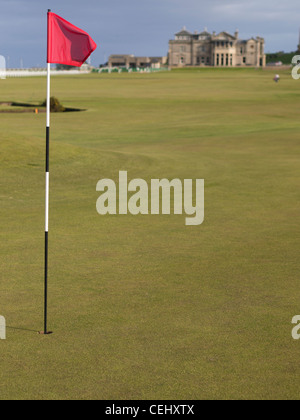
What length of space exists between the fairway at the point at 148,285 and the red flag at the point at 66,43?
3621 millimetres

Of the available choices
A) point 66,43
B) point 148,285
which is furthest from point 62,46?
point 148,285

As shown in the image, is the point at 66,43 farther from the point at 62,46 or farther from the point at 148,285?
the point at 148,285

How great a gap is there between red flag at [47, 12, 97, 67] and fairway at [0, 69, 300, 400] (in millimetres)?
3621

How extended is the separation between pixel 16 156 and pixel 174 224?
11371 mm

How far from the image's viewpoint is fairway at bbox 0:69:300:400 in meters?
7.71

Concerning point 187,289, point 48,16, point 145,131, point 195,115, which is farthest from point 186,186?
point 195,115

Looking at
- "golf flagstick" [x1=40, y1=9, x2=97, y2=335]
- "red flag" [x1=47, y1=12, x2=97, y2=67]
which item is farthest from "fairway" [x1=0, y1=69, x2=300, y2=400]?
"red flag" [x1=47, y1=12, x2=97, y2=67]

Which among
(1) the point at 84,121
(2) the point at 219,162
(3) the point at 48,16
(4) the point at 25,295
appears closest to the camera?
(3) the point at 48,16

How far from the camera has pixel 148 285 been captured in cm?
1141

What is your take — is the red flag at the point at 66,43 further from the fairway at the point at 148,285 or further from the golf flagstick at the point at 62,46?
the fairway at the point at 148,285

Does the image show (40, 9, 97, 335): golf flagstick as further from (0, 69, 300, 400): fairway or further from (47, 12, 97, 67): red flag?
(0, 69, 300, 400): fairway

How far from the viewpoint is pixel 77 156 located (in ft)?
91.0

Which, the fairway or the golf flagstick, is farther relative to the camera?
the golf flagstick
